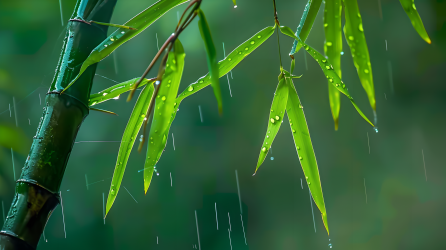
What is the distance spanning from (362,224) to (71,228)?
2739mm

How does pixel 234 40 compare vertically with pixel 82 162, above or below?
above

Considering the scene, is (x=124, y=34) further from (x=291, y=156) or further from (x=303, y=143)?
(x=291, y=156)

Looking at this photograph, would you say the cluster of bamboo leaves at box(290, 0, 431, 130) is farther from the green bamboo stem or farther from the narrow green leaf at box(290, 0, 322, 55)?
the green bamboo stem

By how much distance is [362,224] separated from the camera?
2932mm

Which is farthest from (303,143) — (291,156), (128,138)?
(291,156)

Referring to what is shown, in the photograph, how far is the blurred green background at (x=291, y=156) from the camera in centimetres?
276

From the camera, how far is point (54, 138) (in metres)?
0.37

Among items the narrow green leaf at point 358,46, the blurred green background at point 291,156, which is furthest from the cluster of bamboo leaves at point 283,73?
the blurred green background at point 291,156

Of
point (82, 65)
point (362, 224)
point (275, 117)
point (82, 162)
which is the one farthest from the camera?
point (362, 224)

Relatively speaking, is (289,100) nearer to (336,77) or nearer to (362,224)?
(336,77)

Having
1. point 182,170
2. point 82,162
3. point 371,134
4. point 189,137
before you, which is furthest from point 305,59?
point 82,162

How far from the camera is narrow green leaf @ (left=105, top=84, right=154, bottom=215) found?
0.48 metres

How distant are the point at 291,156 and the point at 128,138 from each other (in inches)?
102

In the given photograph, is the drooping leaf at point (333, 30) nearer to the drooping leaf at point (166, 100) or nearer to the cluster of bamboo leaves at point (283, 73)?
the cluster of bamboo leaves at point (283, 73)
